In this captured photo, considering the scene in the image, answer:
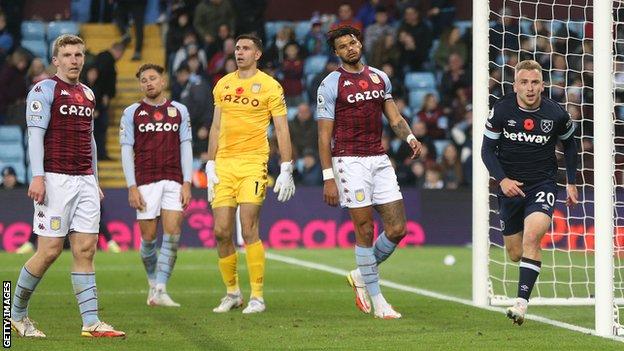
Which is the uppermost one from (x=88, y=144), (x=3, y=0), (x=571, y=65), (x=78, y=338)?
(x=3, y=0)

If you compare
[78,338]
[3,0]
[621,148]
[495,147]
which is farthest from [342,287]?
[3,0]

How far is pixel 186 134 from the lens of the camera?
493 inches

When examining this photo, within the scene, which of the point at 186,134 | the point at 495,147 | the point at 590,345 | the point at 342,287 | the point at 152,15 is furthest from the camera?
the point at 152,15

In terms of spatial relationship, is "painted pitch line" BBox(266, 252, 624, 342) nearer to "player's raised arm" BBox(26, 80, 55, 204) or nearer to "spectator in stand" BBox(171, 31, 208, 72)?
"player's raised arm" BBox(26, 80, 55, 204)

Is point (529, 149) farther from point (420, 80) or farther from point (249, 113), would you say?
point (420, 80)

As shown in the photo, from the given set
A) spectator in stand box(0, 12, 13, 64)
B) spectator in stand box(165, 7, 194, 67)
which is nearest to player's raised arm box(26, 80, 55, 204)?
spectator in stand box(0, 12, 13, 64)

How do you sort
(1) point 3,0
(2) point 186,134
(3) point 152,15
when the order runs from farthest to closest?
(3) point 152,15 < (1) point 3,0 < (2) point 186,134

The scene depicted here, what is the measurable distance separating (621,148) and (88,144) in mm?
12247

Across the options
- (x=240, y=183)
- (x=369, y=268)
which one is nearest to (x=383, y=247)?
(x=369, y=268)

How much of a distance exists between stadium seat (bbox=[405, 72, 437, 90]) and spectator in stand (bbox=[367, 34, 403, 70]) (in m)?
0.59

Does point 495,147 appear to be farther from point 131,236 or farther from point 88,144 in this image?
point 131,236

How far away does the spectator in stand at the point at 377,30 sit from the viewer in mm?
25062

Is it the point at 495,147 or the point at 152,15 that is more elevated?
the point at 152,15

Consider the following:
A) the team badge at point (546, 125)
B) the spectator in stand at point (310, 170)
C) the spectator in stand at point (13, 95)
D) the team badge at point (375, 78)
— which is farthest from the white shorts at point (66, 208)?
the spectator in stand at point (13, 95)
